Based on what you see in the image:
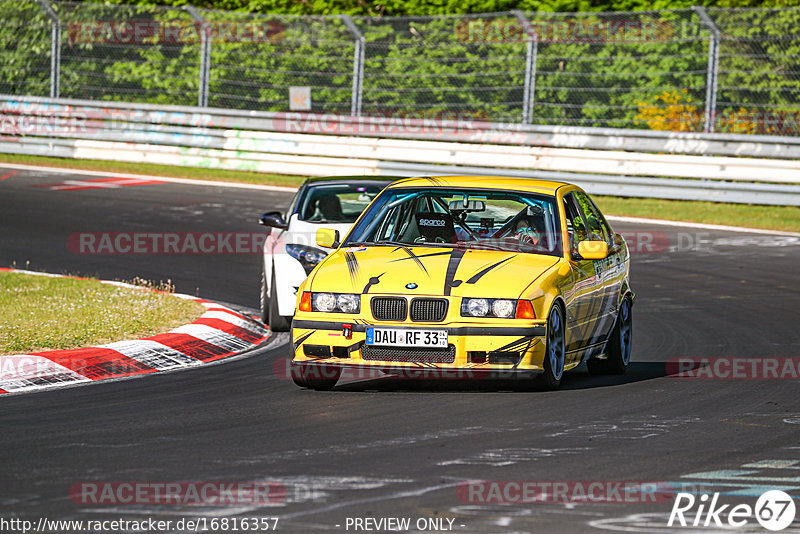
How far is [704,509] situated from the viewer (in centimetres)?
565

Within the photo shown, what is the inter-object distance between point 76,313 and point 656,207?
43.5 feet

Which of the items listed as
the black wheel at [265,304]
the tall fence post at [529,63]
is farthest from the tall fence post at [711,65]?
the black wheel at [265,304]

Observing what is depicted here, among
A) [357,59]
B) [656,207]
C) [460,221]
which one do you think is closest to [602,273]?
[460,221]

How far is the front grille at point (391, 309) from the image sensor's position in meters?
8.43

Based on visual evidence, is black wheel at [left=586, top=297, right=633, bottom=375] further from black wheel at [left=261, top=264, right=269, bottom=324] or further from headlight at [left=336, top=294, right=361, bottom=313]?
black wheel at [left=261, top=264, right=269, bottom=324]

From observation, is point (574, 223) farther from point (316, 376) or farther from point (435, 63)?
point (435, 63)

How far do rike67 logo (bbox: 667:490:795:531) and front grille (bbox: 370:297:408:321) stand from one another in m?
2.88

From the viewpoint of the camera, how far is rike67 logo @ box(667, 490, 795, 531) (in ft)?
17.9

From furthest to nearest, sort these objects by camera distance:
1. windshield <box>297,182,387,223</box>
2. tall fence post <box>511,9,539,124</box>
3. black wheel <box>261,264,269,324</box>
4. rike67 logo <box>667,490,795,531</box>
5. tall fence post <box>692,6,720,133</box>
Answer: tall fence post <box>511,9,539,124</box>
tall fence post <box>692,6,720,133</box>
windshield <box>297,182,387,223</box>
black wheel <box>261,264,269,324</box>
rike67 logo <box>667,490,795,531</box>

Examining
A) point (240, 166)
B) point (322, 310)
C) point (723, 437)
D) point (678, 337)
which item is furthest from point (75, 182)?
point (723, 437)

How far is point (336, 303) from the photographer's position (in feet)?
28.1

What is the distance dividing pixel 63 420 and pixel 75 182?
58.2 feet

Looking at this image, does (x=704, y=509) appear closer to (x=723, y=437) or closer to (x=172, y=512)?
(x=723, y=437)

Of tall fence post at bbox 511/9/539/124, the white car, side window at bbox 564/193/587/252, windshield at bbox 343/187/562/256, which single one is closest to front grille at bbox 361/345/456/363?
windshield at bbox 343/187/562/256
